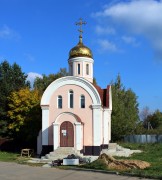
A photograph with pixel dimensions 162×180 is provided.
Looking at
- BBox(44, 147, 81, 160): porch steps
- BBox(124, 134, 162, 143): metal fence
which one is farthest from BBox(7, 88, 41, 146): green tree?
BBox(124, 134, 162, 143): metal fence

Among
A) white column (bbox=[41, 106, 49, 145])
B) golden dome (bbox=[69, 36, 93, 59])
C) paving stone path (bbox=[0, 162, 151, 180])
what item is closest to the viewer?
paving stone path (bbox=[0, 162, 151, 180])

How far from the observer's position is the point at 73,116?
29.0m

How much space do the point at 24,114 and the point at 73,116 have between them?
965 cm

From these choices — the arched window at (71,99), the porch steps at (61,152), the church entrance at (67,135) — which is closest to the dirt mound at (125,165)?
the porch steps at (61,152)

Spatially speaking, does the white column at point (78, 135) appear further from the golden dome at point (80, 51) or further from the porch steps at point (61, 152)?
the golden dome at point (80, 51)

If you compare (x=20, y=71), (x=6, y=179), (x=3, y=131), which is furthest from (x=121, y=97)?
(x=6, y=179)

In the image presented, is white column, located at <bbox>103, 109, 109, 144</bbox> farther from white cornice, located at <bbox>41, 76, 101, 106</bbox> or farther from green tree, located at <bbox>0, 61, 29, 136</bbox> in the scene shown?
green tree, located at <bbox>0, 61, 29, 136</bbox>

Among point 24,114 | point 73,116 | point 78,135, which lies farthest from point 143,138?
point 73,116

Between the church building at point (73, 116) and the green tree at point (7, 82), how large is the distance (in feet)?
30.7

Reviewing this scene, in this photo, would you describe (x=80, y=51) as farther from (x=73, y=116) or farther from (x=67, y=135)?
(x=67, y=135)

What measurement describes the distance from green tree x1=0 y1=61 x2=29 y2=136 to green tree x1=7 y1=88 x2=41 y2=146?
1.01m

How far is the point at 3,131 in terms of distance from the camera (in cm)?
3775

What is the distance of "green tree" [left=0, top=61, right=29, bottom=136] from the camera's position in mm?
38469

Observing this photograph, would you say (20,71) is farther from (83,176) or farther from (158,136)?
(83,176)
